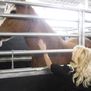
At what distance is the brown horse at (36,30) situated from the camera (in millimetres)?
1637

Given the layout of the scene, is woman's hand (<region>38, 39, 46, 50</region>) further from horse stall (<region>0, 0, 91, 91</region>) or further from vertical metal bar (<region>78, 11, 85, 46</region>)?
vertical metal bar (<region>78, 11, 85, 46</region>)

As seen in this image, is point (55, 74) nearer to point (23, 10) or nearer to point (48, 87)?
point (48, 87)

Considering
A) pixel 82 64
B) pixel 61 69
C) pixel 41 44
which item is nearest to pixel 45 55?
pixel 41 44

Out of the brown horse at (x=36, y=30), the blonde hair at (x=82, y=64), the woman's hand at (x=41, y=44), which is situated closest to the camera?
the blonde hair at (x=82, y=64)

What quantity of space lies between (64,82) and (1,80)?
1.85ft

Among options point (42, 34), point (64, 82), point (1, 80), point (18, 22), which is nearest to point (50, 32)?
point (42, 34)

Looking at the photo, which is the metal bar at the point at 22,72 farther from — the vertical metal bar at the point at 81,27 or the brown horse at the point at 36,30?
the vertical metal bar at the point at 81,27

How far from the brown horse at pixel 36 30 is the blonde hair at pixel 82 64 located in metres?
0.33

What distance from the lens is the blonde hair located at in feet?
4.87

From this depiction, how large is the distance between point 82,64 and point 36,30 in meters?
0.52

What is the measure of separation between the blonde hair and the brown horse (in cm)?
A: 33

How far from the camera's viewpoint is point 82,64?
150cm

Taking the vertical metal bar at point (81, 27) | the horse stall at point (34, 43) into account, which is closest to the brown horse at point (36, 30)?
the horse stall at point (34, 43)

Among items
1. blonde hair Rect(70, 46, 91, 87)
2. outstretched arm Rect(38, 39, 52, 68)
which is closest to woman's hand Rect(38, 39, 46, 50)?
outstretched arm Rect(38, 39, 52, 68)
